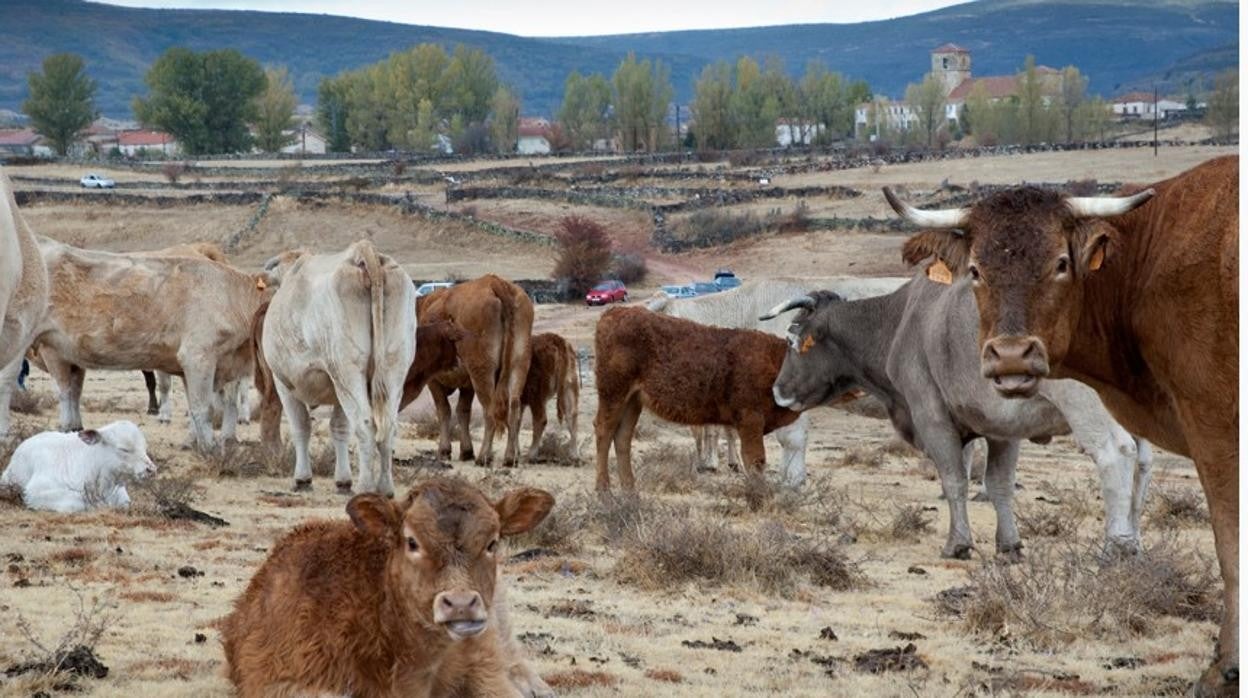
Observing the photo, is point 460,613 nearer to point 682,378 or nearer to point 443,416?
point 682,378

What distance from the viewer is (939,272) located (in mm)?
8508

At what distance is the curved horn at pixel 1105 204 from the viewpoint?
7.74 metres

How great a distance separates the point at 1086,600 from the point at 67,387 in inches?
473

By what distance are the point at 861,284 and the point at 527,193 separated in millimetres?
62154

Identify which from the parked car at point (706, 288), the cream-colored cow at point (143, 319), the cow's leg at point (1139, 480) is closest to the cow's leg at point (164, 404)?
the cream-colored cow at point (143, 319)

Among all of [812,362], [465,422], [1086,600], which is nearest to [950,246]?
[1086,600]

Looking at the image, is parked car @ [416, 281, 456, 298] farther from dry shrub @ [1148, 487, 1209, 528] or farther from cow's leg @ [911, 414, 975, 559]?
cow's leg @ [911, 414, 975, 559]

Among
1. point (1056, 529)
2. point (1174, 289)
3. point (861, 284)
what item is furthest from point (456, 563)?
point (861, 284)

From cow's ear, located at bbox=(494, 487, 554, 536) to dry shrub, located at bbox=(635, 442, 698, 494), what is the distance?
28.8 ft

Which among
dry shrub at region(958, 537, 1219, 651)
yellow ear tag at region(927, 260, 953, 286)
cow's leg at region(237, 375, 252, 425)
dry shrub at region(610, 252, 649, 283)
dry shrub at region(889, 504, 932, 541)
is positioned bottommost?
dry shrub at region(610, 252, 649, 283)

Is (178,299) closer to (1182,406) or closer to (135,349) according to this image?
(135,349)

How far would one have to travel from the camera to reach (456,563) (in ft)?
22.3

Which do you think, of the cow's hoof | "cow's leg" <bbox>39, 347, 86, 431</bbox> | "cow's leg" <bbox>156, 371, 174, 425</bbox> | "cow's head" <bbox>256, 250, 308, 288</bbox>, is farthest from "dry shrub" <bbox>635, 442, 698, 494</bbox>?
"cow's leg" <bbox>156, 371, 174, 425</bbox>

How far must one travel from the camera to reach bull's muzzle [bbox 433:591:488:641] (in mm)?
6516
